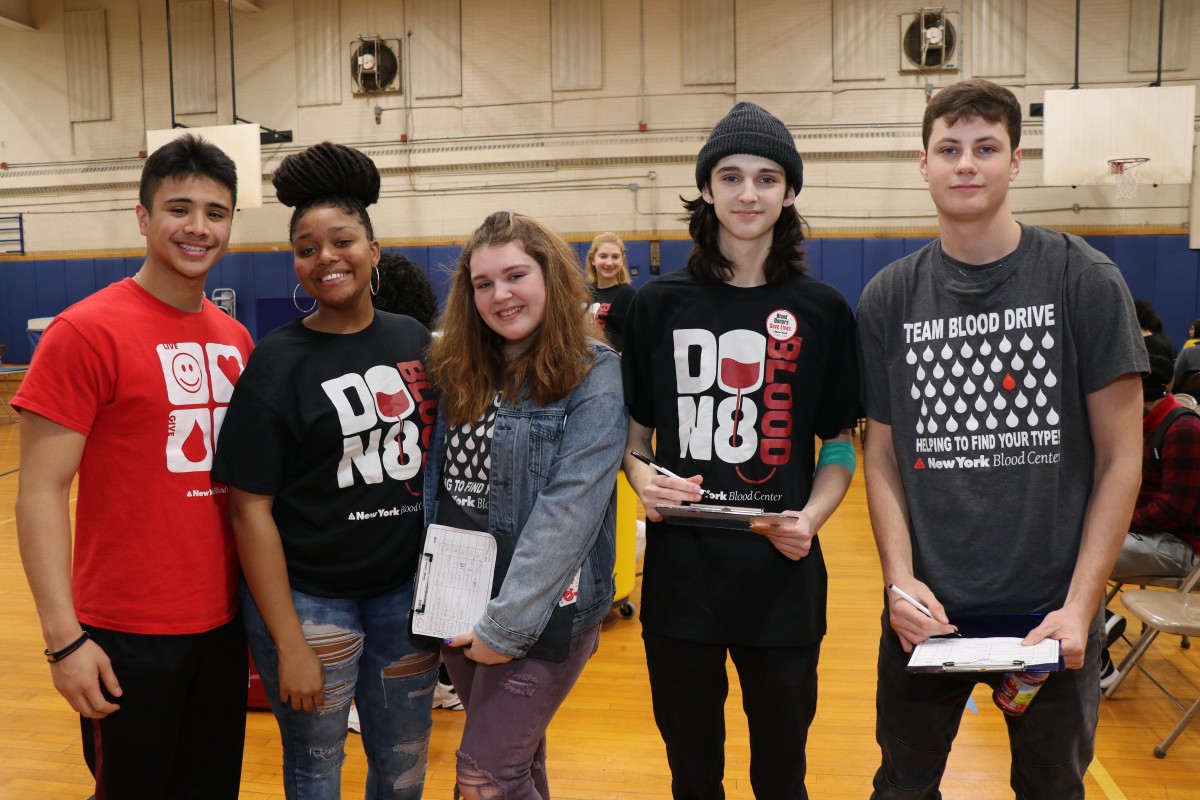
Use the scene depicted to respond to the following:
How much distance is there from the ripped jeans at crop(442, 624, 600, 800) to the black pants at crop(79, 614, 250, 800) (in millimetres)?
616

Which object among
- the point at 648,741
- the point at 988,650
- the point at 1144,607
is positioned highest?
the point at 988,650

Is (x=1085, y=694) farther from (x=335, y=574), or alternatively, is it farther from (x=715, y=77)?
(x=715, y=77)

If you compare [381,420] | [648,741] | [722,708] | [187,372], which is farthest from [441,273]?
[722,708]

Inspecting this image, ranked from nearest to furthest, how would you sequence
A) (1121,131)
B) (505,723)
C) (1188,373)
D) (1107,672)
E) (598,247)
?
(505,723) → (1107,672) → (598,247) → (1188,373) → (1121,131)

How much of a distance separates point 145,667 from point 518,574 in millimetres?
834

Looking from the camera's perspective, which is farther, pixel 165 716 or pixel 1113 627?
pixel 1113 627

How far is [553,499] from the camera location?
1.63 m

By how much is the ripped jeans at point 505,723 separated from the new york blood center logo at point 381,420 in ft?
1.53

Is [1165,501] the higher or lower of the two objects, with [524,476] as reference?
lower

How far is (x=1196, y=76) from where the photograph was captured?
9891 mm

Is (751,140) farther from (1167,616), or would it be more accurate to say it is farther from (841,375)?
(1167,616)

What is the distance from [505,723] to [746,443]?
2.46 ft

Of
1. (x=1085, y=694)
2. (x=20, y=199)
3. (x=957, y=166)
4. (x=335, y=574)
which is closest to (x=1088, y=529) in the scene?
(x=1085, y=694)

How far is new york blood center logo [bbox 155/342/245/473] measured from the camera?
176 cm
